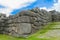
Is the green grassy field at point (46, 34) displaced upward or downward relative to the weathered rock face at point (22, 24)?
downward

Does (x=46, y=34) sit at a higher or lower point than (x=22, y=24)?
lower

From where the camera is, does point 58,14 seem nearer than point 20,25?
No

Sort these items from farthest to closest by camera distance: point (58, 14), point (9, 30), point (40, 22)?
point (58, 14) < point (40, 22) < point (9, 30)

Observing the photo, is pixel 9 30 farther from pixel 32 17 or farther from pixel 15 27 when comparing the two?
pixel 32 17

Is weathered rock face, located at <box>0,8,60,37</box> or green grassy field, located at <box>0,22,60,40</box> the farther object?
weathered rock face, located at <box>0,8,60,37</box>

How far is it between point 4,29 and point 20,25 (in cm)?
298

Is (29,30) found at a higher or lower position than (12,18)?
lower

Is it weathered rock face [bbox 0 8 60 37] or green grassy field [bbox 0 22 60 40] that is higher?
weathered rock face [bbox 0 8 60 37]

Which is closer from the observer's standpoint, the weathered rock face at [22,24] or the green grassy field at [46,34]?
the green grassy field at [46,34]

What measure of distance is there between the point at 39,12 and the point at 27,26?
484 centimetres

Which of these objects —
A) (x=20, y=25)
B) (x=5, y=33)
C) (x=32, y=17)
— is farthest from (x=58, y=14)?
(x=5, y=33)

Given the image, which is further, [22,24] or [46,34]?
[22,24]

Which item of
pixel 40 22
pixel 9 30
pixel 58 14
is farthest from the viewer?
pixel 58 14

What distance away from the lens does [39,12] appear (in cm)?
3225
